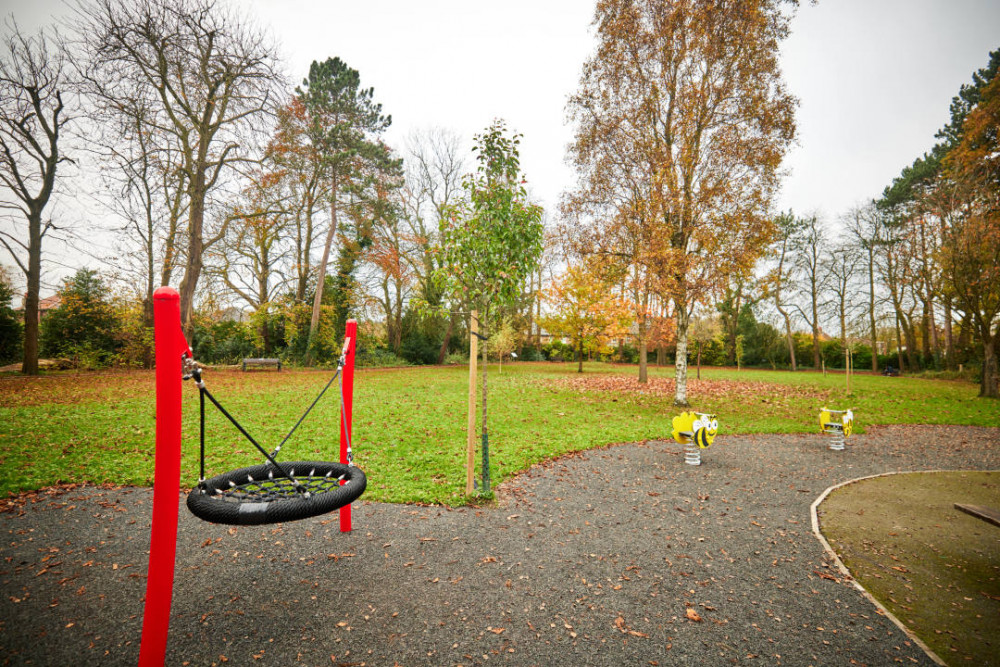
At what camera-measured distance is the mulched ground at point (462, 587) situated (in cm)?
271

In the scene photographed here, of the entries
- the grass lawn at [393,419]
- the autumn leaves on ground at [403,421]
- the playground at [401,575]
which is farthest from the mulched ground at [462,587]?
the grass lawn at [393,419]

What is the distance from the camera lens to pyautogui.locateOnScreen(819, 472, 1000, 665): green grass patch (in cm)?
298

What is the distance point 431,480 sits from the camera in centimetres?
586

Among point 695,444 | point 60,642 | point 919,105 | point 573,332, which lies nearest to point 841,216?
point 919,105

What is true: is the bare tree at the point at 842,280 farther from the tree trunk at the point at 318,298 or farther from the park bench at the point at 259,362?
the park bench at the point at 259,362

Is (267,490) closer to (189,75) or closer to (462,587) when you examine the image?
(462,587)

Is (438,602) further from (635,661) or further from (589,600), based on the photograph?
(635,661)

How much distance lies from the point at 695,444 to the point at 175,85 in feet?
71.4

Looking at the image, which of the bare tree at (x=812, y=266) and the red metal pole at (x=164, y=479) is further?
the bare tree at (x=812, y=266)

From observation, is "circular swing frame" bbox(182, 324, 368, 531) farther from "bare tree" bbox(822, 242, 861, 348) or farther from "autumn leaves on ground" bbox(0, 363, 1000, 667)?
"bare tree" bbox(822, 242, 861, 348)

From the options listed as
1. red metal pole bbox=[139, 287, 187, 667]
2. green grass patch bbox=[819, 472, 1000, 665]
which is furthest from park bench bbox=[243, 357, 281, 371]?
green grass patch bbox=[819, 472, 1000, 665]

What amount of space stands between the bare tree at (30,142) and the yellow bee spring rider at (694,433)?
20133 mm

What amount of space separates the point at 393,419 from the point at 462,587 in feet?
22.3

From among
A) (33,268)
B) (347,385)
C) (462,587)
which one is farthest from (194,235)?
(462,587)
